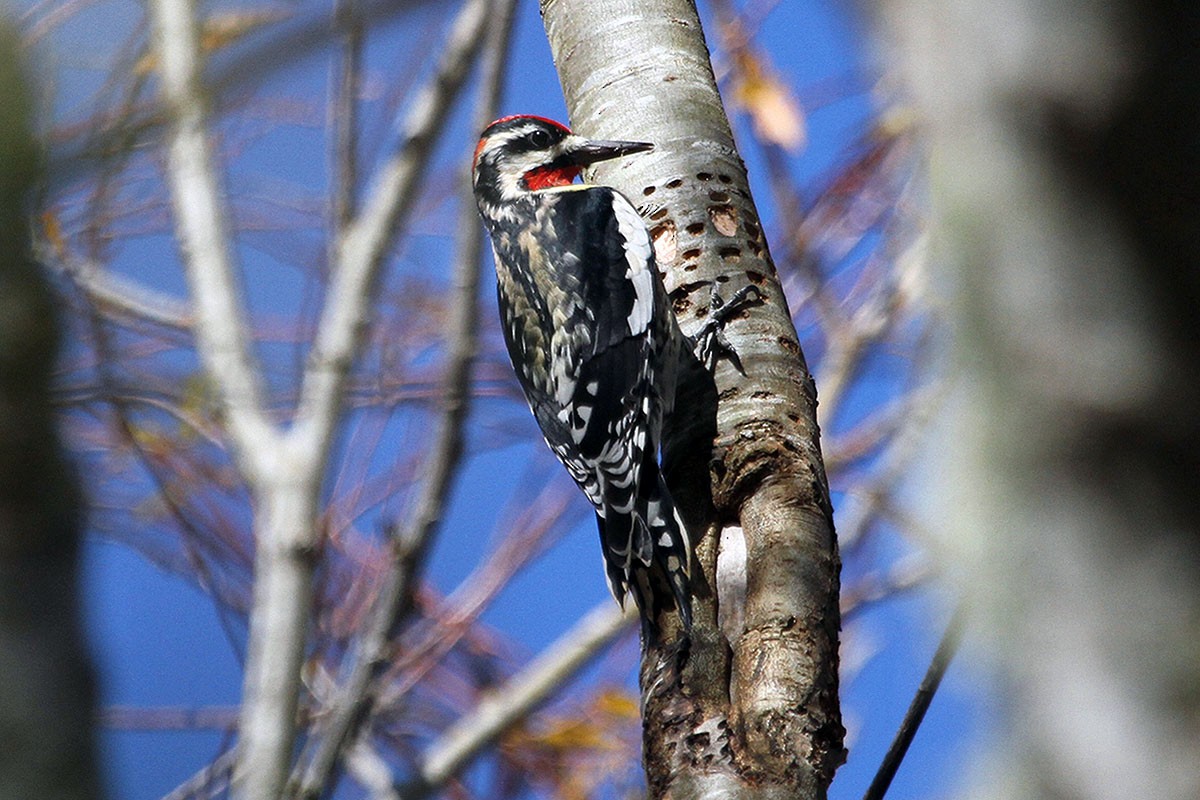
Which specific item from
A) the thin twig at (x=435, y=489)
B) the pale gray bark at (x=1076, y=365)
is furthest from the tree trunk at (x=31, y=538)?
the thin twig at (x=435, y=489)

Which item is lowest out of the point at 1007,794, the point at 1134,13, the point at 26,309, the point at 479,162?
the point at 1007,794

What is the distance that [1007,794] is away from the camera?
22.7 inches

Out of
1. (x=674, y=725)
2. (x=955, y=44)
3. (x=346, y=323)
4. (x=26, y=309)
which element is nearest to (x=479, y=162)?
(x=346, y=323)

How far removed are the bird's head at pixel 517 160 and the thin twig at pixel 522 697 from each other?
4.67 feet

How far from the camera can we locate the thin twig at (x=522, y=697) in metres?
4.36

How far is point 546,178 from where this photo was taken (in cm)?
405

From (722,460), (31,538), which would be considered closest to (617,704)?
(722,460)

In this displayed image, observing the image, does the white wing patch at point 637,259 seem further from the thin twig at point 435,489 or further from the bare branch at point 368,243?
the bare branch at point 368,243

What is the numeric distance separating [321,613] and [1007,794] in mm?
4495

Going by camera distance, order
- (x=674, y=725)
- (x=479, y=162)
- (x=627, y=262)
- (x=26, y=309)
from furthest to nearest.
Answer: (x=479, y=162), (x=627, y=262), (x=674, y=725), (x=26, y=309)

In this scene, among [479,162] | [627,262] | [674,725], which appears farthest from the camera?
[479,162]

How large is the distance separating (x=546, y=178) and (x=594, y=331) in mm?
812

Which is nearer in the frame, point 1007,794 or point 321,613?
point 1007,794

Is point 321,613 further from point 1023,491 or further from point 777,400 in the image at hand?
point 1023,491
